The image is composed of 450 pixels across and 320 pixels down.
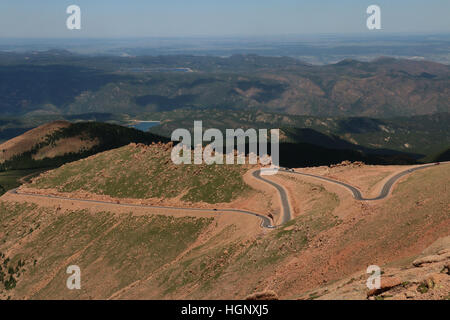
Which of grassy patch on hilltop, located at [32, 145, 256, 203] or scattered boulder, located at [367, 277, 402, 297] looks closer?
scattered boulder, located at [367, 277, 402, 297]

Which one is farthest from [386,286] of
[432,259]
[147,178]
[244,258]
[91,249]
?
[147,178]

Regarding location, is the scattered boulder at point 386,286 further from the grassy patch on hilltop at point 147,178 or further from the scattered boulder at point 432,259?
the grassy patch on hilltop at point 147,178

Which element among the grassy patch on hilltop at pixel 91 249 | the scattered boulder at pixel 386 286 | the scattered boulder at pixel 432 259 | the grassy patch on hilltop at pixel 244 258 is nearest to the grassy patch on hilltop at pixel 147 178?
the grassy patch on hilltop at pixel 91 249

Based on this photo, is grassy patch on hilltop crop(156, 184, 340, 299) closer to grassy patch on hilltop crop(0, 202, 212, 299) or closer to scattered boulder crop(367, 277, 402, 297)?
grassy patch on hilltop crop(0, 202, 212, 299)

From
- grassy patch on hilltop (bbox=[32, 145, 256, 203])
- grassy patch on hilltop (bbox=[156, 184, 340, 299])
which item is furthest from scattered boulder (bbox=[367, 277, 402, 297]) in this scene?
grassy patch on hilltop (bbox=[32, 145, 256, 203])

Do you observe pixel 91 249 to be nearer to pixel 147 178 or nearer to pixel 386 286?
pixel 147 178

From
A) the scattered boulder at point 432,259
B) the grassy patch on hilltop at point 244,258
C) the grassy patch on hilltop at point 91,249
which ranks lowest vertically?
the grassy patch on hilltop at point 91,249

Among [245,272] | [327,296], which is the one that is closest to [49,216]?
[245,272]
